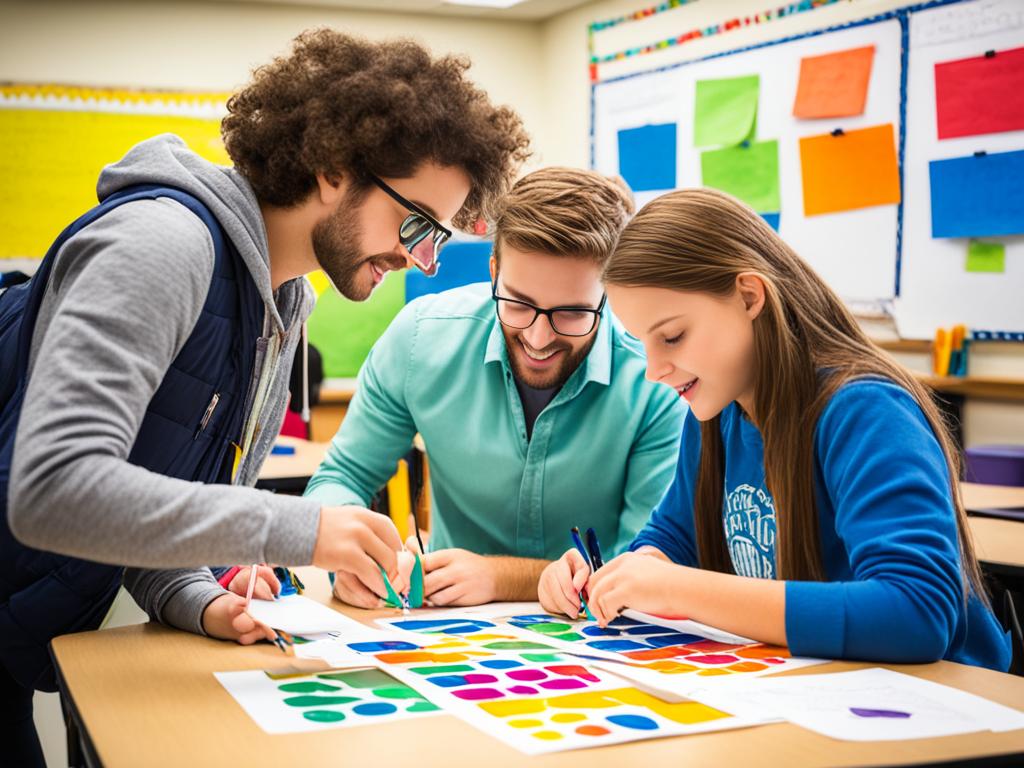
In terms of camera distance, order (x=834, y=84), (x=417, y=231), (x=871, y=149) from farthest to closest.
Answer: (x=834, y=84), (x=871, y=149), (x=417, y=231)

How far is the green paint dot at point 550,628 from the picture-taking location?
4.56ft

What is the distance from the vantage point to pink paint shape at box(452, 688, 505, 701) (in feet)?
3.46

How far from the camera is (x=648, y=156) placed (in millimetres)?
5348

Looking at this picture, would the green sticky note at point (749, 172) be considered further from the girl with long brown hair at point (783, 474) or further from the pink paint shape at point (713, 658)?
the pink paint shape at point (713, 658)

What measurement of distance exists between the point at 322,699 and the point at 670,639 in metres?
0.48

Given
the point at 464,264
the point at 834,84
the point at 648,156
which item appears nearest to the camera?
the point at 464,264

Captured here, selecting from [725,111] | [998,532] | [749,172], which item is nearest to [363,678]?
[998,532]

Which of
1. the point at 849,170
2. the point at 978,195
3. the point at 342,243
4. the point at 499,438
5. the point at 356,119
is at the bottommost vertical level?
the point at 499,438

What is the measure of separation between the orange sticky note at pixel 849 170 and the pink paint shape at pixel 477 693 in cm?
351

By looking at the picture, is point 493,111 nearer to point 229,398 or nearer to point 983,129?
point 229,398

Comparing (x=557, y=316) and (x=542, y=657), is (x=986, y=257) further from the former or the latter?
(x=542, y=657)

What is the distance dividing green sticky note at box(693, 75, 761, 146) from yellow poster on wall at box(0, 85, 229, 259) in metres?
2.26

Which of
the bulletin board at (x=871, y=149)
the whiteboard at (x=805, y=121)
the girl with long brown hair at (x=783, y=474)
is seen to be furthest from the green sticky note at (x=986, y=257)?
the girl with long brown hair at (x=783, y=474)

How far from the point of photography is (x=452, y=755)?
897 mm
